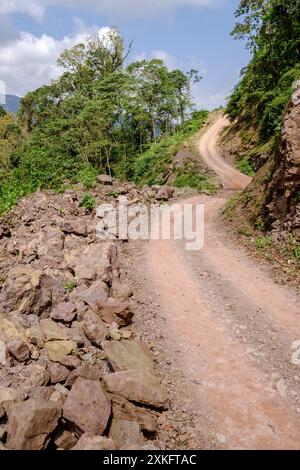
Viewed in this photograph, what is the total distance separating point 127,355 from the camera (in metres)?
7.97

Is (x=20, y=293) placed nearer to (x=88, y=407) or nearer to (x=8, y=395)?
(x=8, y=395)

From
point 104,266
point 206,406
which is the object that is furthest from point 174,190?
point 206,406

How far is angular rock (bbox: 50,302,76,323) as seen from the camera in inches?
360

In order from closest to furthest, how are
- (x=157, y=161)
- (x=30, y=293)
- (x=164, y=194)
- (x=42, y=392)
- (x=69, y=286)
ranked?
(x=42, y=392)
(x=30, y=293)
(x=69, y=286)
(x=164, y=194)
(x=157, y=161)

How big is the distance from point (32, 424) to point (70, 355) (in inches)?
92.7

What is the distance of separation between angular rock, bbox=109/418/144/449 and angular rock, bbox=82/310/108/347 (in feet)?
8.43

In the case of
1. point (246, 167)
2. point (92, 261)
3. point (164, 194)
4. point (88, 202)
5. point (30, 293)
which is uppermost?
point (246, 167)

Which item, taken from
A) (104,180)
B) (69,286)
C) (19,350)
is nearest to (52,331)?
(19,350)

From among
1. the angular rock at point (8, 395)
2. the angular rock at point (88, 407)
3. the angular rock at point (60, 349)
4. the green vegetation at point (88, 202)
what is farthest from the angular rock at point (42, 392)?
the green vegetation at point (88, 202)

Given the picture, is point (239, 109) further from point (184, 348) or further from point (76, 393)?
point (76, 393)

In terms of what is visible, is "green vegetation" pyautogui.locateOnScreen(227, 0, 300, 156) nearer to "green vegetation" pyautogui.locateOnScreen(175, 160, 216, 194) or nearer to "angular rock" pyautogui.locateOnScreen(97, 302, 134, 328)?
"green vegetation" pyautogui.locateOnScreen(175, 160, 216, 194)

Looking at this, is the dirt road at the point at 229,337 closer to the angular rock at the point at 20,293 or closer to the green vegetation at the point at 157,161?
the angular rock at the point at 20,293

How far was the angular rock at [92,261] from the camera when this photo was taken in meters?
11.7

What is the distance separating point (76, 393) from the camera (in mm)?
6172
